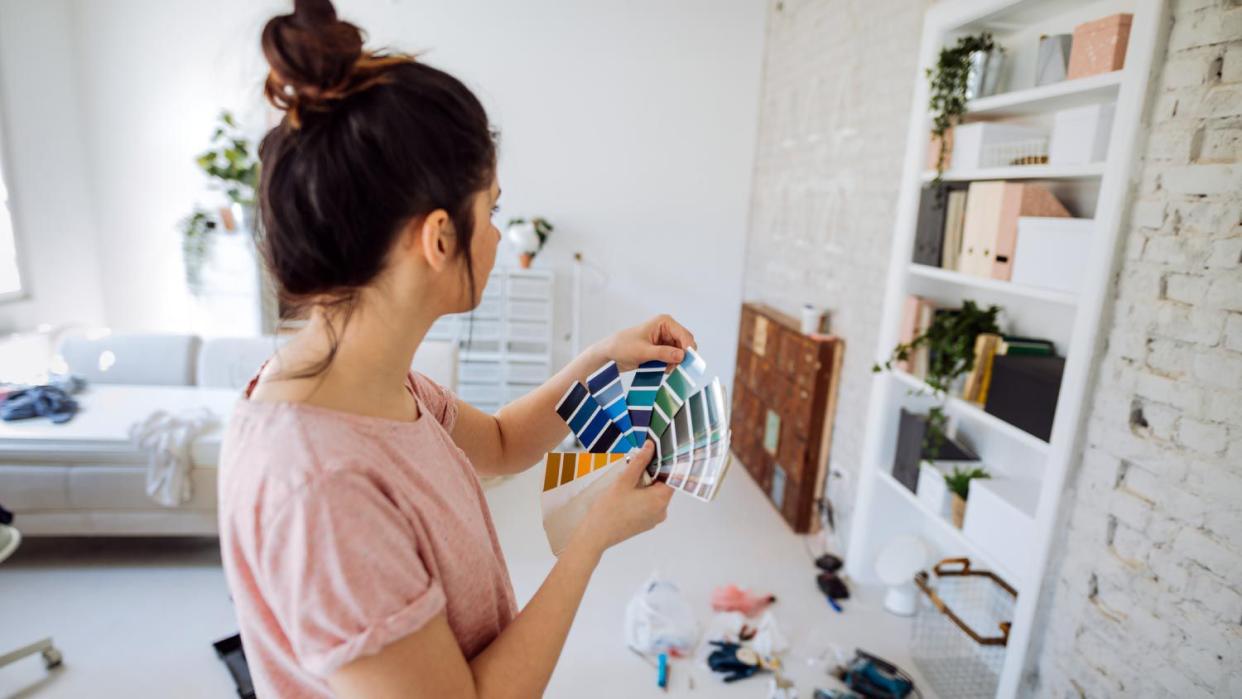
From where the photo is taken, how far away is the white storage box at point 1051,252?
1705 mm

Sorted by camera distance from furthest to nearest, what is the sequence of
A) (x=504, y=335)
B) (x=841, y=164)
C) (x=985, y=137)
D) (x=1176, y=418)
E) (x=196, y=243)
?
1. (x=504, y=335)
2. (x=196, y=243)
3. (x=841, y=164)
4. (x=985, y=137)
5. (x=1176, y=418)

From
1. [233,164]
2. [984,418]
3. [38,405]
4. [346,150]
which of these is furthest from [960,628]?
[233,164]

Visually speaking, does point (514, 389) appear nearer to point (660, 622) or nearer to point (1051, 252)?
point (660, 622)

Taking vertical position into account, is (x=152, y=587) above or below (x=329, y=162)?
below

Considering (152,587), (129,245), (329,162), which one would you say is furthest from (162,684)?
(129,245)

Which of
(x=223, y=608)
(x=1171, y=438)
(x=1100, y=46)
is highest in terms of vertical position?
(x=1100, y=46)

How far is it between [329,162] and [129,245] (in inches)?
196

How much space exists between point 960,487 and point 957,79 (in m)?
1.37

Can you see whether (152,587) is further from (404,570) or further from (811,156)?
(811,156)

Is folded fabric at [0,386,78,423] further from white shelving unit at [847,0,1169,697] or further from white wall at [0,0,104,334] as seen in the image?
white shelving unit at [847,0,1169,697]

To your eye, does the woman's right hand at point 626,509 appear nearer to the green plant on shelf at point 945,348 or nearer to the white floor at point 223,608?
the white floor at point 223,608

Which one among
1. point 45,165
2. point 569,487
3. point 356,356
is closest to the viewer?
point 356,356

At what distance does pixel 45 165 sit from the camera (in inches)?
155

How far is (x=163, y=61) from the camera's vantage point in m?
4.26
